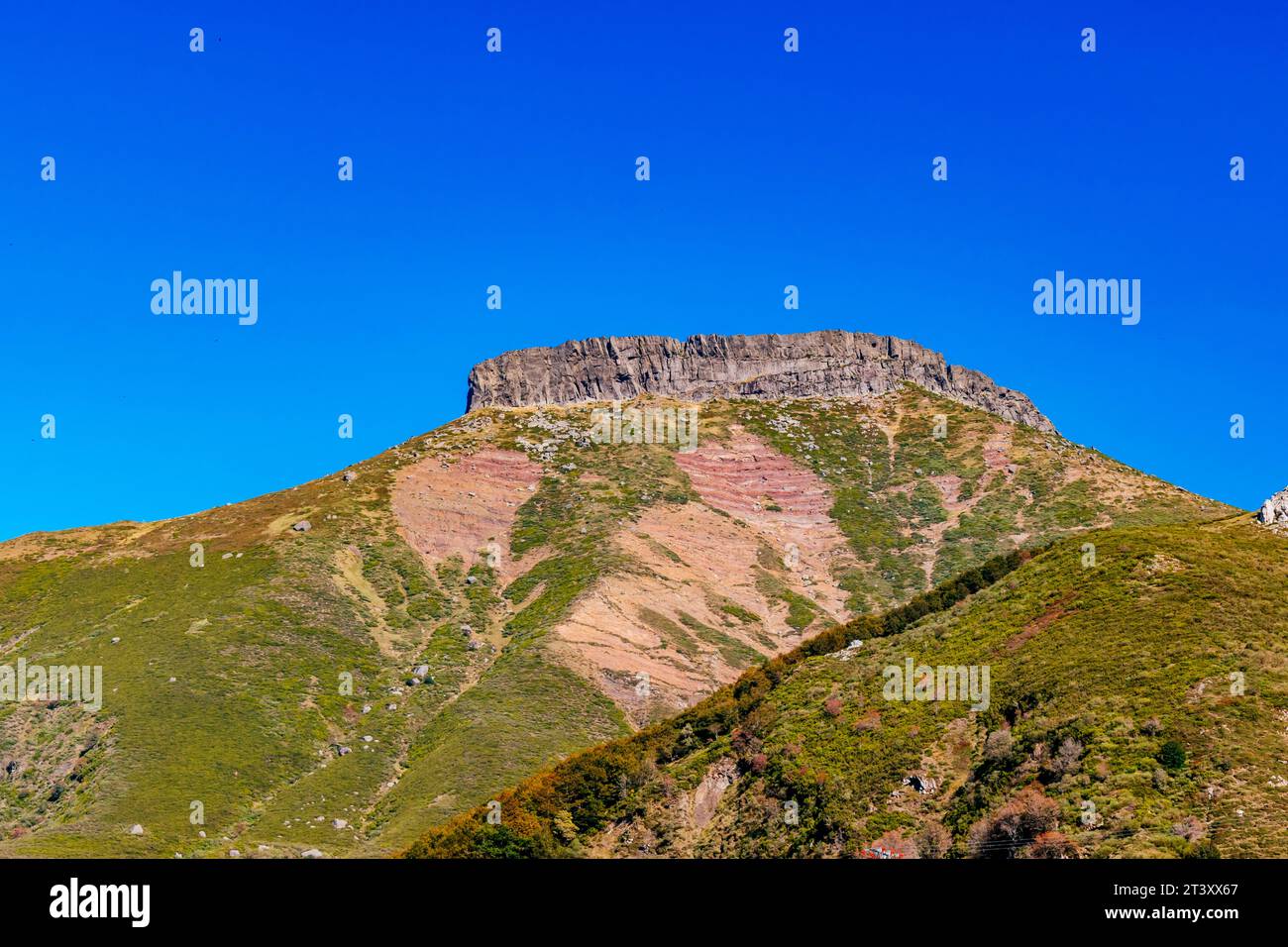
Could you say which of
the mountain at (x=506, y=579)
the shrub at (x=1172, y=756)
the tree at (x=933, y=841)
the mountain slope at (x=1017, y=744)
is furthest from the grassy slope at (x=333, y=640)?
the shrub at (x=1172, y=756)

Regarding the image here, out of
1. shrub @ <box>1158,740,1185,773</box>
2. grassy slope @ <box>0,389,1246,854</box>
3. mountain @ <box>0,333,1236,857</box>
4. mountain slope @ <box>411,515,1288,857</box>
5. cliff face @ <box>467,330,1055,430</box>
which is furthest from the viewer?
cliff face @ <box>467,330,1055,430</box>

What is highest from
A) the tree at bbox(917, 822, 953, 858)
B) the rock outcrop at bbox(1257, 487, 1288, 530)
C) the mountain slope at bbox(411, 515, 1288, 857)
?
the rock outcrop at bbox(1257, 487, 1288, 530)

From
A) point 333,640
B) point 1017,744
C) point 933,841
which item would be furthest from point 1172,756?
point 333,640

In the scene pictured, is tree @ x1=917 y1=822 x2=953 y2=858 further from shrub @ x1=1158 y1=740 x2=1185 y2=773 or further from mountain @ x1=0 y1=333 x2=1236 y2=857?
mountain @ x1=0 y1=333 x2=1236 y2=857

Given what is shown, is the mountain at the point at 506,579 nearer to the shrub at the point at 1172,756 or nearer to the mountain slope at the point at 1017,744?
the mountain slope at the point at 1017,744

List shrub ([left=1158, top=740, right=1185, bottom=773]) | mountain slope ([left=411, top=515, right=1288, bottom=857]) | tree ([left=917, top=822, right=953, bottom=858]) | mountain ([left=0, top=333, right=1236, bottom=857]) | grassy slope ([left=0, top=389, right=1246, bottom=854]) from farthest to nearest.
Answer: mountain ([left=0, top=333, right=1236, bottom=857]) → grassy slope ([left=0, top=389, right=1246, bottom=854]) → tree ([left=917, top=822, right=953, bottom=858]) → shrub ([left=1158, top=740, right=1185, bottom=773]) → mountain slope ([left=411, top=515, right=1288, bottom=857])

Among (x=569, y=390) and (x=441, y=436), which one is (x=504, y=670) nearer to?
(x=441, y=436)

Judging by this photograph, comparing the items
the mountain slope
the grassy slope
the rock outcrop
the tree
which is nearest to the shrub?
the mountain slope
